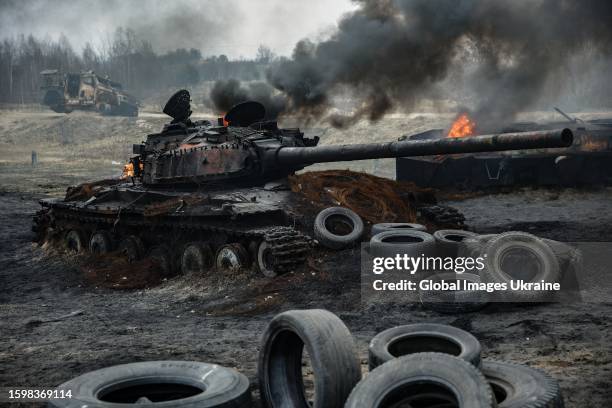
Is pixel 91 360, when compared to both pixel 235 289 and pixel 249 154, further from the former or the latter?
pixel 249 154

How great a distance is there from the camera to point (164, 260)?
43.3 ft

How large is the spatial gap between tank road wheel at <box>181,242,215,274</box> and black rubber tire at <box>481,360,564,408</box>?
7.27 metres

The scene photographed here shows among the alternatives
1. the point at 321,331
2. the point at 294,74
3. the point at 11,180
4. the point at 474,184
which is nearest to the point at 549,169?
the point at 474,184

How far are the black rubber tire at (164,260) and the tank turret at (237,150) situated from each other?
4.70 ft

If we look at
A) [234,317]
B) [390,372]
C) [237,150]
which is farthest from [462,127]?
[390,372]

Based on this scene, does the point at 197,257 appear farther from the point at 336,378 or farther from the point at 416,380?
the point at 416,380

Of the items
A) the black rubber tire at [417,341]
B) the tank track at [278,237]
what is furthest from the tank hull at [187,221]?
the black rubber tire at [417,341]

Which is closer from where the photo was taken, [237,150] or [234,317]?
[234,317]

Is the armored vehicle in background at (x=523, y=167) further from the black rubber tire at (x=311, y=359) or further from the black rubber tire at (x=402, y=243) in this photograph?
the black rubber tire at (x=311, y=359)

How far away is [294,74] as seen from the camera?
20.0 m

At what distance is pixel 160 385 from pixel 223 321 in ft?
11.7

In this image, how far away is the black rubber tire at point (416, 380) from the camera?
4.58m

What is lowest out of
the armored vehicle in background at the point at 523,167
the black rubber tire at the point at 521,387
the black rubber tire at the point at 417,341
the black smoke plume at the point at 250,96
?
the black rubber tire at the point at 521,387

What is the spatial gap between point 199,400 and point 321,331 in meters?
1.11
